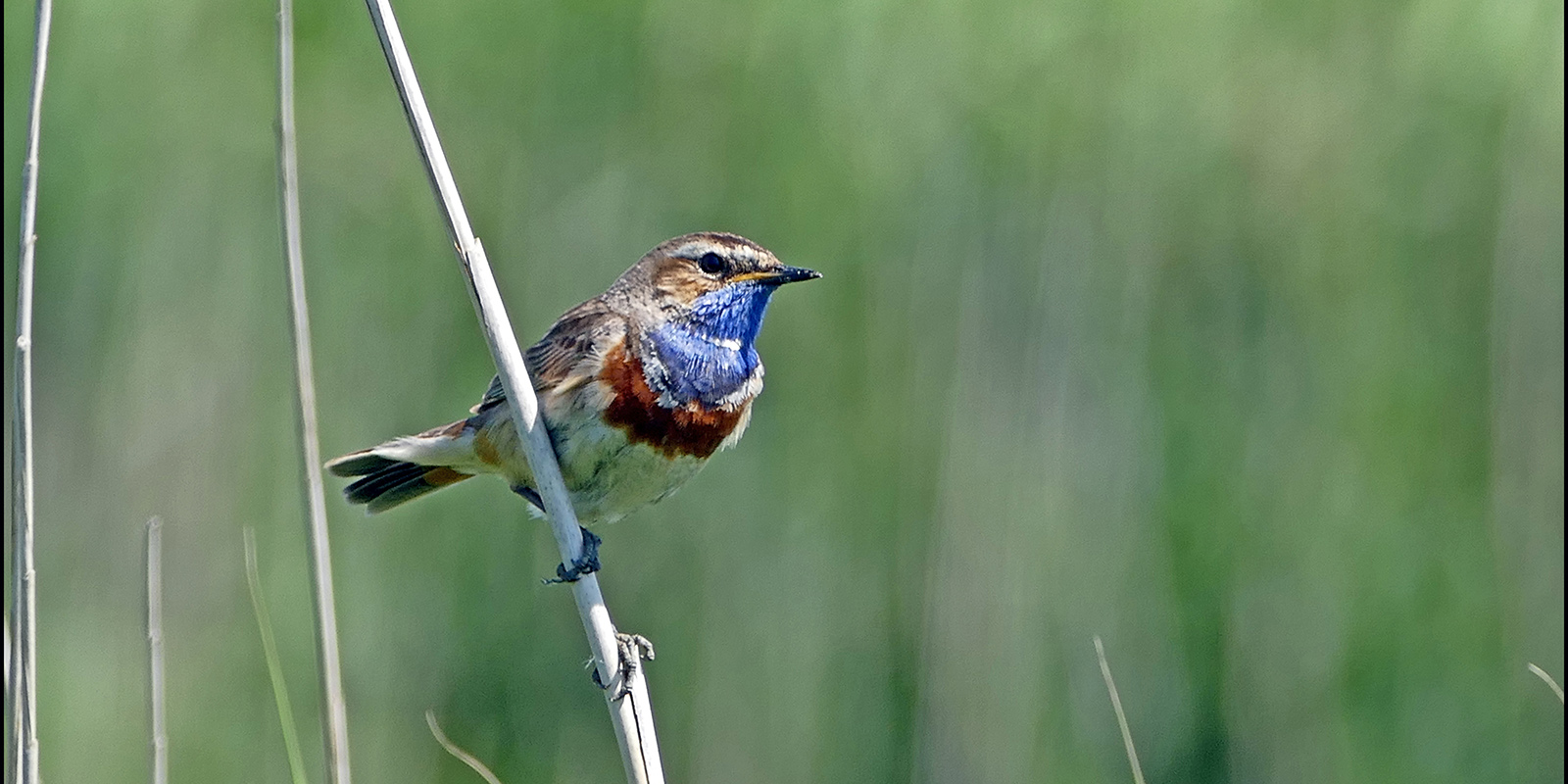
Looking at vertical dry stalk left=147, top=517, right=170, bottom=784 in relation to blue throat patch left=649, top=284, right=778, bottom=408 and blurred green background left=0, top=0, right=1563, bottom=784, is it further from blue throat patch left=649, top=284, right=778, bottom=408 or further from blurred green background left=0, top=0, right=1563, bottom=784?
blurred green background left=0, top=0, right=1563, bottom=784

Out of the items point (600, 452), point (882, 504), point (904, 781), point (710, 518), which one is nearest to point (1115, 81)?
point (882, 504)

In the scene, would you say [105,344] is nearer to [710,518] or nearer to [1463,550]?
[710,518]

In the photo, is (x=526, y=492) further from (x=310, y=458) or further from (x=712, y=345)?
(x=310, y=458)

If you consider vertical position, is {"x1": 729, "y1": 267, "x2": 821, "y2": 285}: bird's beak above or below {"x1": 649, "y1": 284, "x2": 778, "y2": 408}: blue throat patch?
above

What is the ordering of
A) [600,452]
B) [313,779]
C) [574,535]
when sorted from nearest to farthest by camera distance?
1. [574,535]
2. [600,452]
3. [313,779]

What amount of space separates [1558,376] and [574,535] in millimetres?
3189

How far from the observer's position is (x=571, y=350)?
2.90 meters

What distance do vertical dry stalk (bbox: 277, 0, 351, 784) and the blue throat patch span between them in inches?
41.2

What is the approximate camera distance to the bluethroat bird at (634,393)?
276 cm

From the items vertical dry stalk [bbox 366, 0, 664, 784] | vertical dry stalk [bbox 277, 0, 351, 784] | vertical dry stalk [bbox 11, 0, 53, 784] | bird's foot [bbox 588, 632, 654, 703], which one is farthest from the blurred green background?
vertical dry stalk [bbox 277, 0, 351, 784]

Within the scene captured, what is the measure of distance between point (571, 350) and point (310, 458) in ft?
3.73

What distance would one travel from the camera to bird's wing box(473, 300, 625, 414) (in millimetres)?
2828

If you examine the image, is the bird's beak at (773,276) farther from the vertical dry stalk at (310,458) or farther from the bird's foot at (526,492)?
the vertical dry stalk at (310,458)

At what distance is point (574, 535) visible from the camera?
84.8 inches
